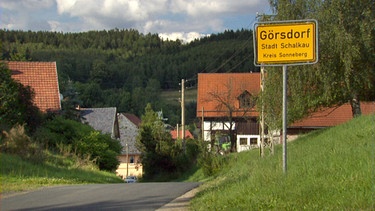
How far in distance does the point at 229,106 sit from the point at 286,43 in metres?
36.6

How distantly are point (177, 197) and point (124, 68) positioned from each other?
12218 cm

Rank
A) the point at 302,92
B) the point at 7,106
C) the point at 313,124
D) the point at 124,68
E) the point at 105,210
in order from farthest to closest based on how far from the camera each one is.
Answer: the point at 124,68
the point at 313,124
the point at 7,106
the point at 302,92
the point at 105,210

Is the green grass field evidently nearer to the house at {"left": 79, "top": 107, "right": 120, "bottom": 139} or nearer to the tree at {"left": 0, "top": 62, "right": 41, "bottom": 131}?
the tree at {"left": 0, "top": 62, "right": 41, "bottom": 131}

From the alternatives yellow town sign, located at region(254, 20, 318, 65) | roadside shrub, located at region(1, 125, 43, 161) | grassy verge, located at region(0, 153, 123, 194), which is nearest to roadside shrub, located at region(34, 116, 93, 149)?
grassy verge, located at region(0, 153, 123, 194)

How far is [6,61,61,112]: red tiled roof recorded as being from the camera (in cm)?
4044

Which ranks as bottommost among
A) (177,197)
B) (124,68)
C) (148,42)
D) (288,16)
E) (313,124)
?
(177,197)

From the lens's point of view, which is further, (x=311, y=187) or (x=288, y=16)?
(x=288, y=16)

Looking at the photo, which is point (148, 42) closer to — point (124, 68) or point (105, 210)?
point (124, 68)

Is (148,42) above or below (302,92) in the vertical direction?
above

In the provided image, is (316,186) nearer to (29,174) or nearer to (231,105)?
(29,174)

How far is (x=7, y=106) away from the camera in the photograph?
28.6 meters

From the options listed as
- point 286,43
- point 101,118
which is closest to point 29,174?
point 286,43

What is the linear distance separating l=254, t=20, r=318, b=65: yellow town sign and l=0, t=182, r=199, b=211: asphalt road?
3550mm

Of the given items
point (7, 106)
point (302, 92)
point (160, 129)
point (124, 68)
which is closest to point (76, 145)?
point (7, 106)
